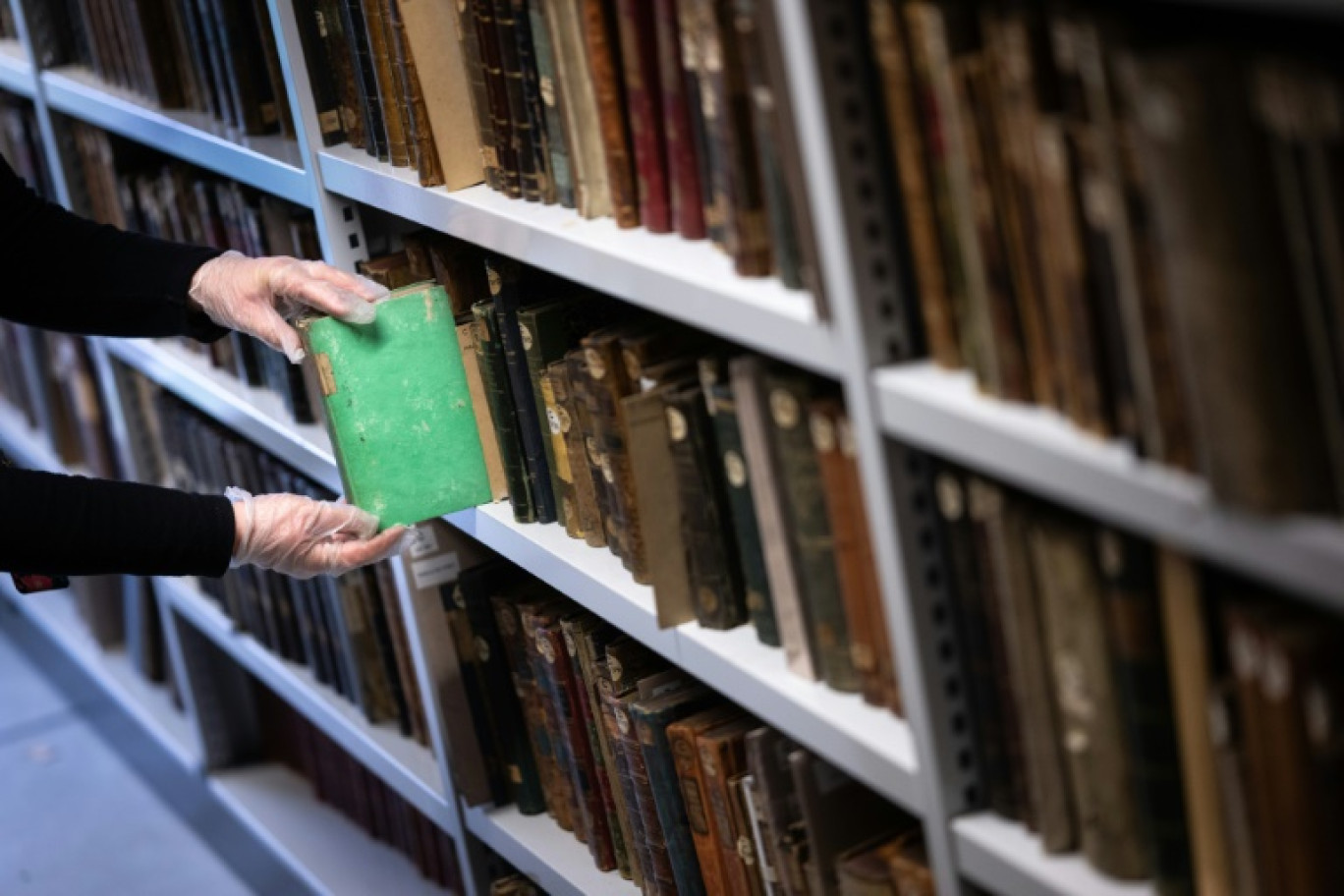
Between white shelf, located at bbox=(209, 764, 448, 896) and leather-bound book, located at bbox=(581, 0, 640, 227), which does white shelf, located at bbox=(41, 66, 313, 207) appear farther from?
white shelf, located at bbox=(209, 764, 448, 896)

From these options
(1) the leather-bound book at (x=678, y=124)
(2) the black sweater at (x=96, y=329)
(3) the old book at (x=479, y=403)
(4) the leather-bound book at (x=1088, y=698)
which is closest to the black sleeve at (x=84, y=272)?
(2) the black sweater at (x=96, y=329)

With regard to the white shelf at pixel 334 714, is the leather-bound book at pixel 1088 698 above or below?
above

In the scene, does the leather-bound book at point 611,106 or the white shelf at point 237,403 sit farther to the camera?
the white shelf at point 237,403

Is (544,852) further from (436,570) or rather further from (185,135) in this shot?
(185,135)

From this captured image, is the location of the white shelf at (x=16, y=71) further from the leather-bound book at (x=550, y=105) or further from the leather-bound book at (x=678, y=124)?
the leather-bound book at (x=678, y=124)

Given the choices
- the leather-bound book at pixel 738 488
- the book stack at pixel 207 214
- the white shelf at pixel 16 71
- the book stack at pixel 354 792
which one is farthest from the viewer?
the white shelf at pixel 16 71

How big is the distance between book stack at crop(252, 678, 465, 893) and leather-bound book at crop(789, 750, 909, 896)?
1.17 m

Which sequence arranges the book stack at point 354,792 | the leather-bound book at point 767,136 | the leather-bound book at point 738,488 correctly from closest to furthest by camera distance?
the leather-bound book at point 767,136
the leather-bound book at point 738,488
the book stack at point 354,792

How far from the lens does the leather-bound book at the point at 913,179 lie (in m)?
1.19

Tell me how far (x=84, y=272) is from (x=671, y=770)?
43.1 inches

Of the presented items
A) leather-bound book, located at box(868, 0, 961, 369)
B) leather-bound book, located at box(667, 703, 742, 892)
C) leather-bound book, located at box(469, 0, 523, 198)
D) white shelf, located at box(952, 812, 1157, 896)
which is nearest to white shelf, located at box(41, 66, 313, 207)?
leather-bound book, located at box(469, 0, 523, 198)

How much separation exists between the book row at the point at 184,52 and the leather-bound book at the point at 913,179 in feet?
4.14

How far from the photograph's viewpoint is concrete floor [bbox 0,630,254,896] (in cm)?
330

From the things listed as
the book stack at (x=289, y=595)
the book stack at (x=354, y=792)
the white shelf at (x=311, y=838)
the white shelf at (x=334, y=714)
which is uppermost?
the book stack at (x=289, y=595)
